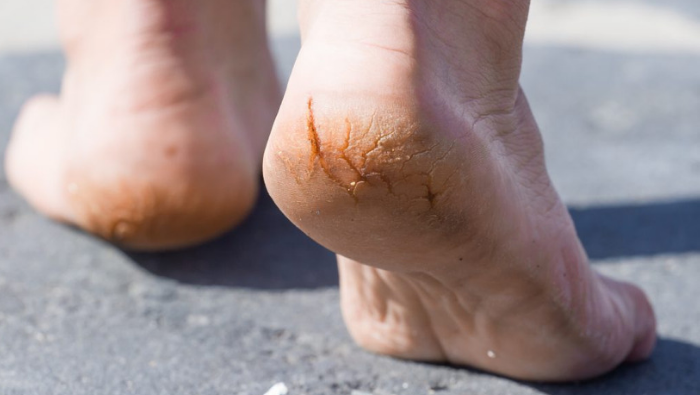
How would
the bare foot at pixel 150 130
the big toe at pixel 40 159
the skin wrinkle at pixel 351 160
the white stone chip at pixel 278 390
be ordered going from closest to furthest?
the skin wrinkle at pixel 351 160 → the white stone chip at pixel 278 390 → the bare foot at pixel 150 130 → the big toe at pixel 40 159

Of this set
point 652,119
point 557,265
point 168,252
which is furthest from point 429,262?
point 652,119

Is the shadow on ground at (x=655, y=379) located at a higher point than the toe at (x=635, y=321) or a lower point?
→ lower

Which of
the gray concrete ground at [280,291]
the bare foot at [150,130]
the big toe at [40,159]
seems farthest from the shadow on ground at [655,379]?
the big toe at [40,159]

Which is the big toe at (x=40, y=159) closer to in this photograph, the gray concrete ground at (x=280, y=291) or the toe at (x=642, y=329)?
the gray concrete ground at (x=280, y=291)

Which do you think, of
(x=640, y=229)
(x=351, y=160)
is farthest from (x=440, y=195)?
(x=640, y=229)

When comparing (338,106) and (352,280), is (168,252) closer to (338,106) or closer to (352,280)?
(352,280)

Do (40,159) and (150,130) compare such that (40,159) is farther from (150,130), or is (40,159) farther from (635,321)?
(635,321)

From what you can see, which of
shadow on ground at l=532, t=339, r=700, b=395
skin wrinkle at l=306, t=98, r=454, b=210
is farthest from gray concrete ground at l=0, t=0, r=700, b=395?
skin wrinkle at l=306, t=98, r=454, b=210

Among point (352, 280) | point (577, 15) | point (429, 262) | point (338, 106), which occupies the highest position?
point (338, 106)
